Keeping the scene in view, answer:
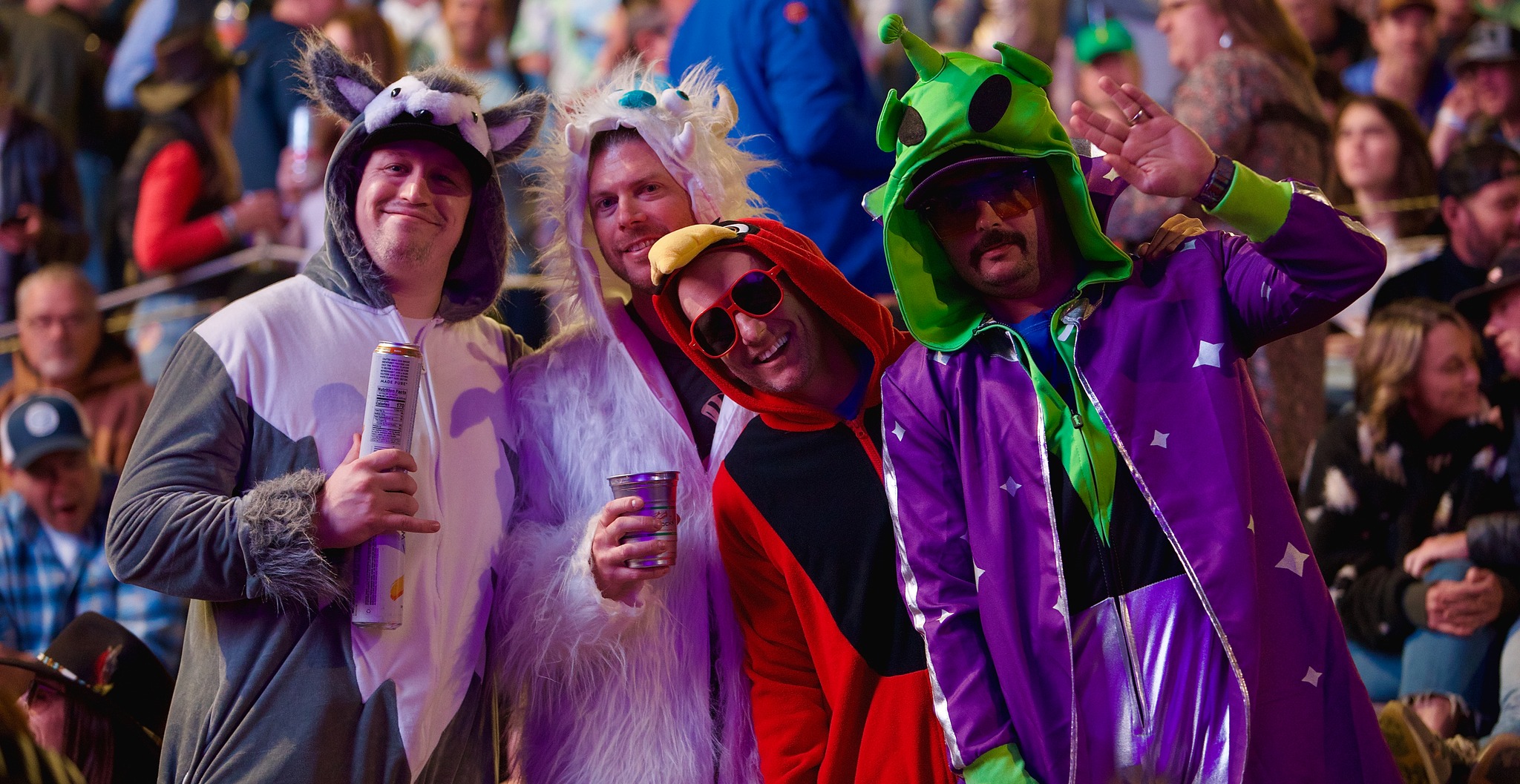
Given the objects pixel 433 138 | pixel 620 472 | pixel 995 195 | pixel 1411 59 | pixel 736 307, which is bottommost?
pixel 620 472

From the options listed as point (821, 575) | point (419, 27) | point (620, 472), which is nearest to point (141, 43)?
point (419, 27)

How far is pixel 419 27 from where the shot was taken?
8.49m

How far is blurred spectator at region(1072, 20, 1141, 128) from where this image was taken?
21.9ft

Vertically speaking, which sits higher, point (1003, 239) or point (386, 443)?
point (1003, 239)

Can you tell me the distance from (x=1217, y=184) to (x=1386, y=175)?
155 inches

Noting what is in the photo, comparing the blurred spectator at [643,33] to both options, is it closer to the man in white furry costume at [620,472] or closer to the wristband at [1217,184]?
the man in white furry costume at [620,472]

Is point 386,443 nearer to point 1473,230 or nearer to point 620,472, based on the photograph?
point 620,472

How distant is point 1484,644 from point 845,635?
8.11 ft

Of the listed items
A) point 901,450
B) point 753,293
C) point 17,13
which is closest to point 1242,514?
point 901,450

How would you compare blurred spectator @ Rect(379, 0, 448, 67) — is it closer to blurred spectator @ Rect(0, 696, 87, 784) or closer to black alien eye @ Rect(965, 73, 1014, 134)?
black alien eye @ Rect(965, 73, 1014, 134)

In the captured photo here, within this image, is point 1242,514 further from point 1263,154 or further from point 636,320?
point 1263,154

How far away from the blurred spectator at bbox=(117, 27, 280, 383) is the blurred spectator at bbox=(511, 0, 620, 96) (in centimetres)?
216

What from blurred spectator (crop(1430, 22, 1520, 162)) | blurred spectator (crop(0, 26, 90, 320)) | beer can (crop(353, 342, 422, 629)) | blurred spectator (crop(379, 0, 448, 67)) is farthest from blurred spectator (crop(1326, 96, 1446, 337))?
blurred spectator (crop(0, 26, 90, 320))

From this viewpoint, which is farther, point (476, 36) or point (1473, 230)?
point (476, 36)
